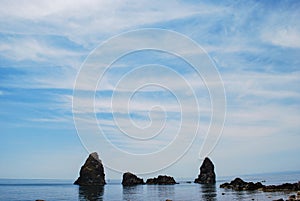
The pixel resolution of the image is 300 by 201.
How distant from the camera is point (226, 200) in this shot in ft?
292

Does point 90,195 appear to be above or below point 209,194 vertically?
below

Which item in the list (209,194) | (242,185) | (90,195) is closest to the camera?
(209,194)

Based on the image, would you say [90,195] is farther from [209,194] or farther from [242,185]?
[242,185]

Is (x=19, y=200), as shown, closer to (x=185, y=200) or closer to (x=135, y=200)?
Answer: (x=135, y=200)

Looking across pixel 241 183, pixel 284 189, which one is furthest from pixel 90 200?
pixel 241 183

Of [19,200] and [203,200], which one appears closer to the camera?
[203,200]

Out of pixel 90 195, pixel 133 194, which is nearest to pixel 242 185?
pixel 133 194

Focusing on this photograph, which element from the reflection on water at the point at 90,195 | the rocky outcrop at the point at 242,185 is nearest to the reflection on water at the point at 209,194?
the rocky outcrop at the point at 242,185

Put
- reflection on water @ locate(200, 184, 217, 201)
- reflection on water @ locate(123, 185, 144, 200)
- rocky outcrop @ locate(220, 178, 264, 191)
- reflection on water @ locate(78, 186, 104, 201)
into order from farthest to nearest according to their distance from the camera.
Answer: rocky outcrop @ locate(220, 178, 264, 191)
reflection on water @ locate(123, 185, 144, 200)
reflection on water @ locate(78, 186, 104, 201)
reflection on water @ locate(200, 184, 217, 201)

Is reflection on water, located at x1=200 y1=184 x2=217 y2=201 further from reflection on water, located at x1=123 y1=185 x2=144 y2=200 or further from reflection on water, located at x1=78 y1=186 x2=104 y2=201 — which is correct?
reflection on water, located at x1=78 y1=186 x2=104 y2=201

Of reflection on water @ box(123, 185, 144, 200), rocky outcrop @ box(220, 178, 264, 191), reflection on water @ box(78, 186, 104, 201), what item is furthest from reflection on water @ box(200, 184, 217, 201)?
reflection on water @ box(78, 186, 104, 201)

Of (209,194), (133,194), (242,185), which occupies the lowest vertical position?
(133,194)

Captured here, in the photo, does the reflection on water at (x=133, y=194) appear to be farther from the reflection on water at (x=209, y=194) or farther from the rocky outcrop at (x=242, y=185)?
the rocky outcrop at (x=242, y=185)

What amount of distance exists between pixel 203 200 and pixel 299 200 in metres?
28.0
